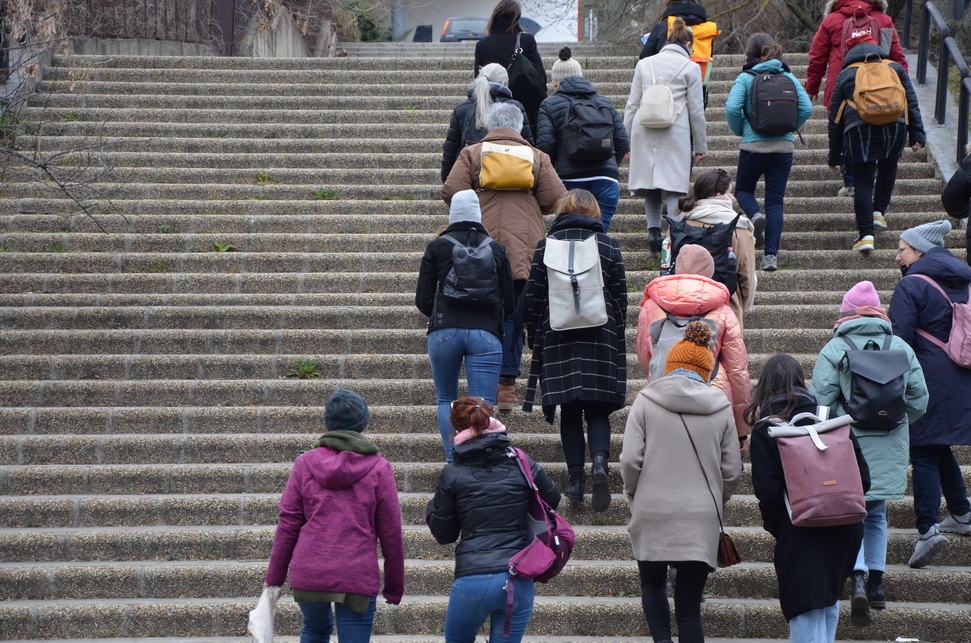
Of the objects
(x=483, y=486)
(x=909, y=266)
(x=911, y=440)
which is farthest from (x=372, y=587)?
(x=909, y=266)

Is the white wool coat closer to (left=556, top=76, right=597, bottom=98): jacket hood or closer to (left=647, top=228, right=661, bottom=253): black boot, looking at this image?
(left=647, top=228, right=661, bottom=253): black boot

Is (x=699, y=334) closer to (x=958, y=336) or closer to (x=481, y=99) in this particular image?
(x=958, y=336)

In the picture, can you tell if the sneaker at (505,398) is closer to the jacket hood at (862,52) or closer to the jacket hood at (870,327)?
the jacket hood at (870,327)

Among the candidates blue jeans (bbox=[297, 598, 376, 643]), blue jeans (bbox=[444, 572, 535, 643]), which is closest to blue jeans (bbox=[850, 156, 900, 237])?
blue jeans (bbox=[444, 572, 535, 643])

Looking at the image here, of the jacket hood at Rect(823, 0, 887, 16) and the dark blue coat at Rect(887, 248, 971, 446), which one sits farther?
the jacket hood at Rect(823, 0, 887, 16)

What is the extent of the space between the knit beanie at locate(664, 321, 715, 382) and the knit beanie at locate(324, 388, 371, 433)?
1.44 metres

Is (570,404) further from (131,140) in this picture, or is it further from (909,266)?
(131,140)

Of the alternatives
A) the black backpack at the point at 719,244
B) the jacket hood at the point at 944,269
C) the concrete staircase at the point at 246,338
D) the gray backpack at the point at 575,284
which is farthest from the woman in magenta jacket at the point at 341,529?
the jacket hood at the point at 944,269

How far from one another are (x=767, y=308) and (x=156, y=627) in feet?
15.5

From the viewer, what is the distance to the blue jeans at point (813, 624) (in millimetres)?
5191

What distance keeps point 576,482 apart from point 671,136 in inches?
142

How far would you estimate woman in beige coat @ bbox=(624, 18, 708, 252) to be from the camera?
361 inches

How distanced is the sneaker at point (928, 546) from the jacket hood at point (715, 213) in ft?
6.42

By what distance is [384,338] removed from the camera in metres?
8.42
